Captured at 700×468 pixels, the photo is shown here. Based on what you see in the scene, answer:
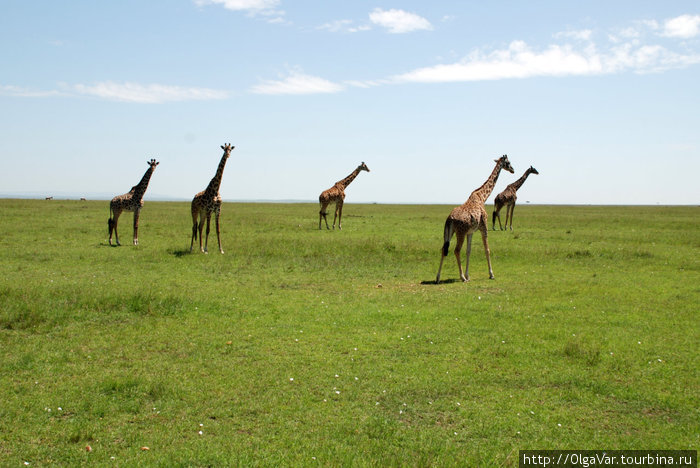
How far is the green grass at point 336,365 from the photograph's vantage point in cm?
592

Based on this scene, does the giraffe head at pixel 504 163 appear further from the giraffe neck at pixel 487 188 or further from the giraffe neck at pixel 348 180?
the giraffe neck at pixel 348 180

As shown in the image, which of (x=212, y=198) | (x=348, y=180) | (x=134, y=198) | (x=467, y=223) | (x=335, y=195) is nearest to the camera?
(x=467, y=223)

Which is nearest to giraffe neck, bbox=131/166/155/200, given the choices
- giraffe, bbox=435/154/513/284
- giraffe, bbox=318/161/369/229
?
giraffe, bbox=318/161/369/229

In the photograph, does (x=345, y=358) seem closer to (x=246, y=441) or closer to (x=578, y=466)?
(x=246, y=441)

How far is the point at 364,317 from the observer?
10930mm

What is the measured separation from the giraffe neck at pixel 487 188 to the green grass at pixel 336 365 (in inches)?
97.3

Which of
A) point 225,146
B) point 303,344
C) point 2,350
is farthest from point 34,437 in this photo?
point 225,146

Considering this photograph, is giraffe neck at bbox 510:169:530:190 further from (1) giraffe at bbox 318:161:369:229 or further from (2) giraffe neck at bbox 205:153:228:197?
(2) giraffe neck at bbox 205:153:228:197

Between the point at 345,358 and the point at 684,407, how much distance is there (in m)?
4.70

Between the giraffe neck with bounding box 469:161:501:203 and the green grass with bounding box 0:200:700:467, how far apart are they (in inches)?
97.3

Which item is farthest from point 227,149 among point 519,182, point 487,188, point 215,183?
point 519,182

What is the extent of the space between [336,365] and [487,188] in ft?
35.9

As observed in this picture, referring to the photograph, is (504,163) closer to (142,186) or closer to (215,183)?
(215,183)

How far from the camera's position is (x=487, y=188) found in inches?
686
